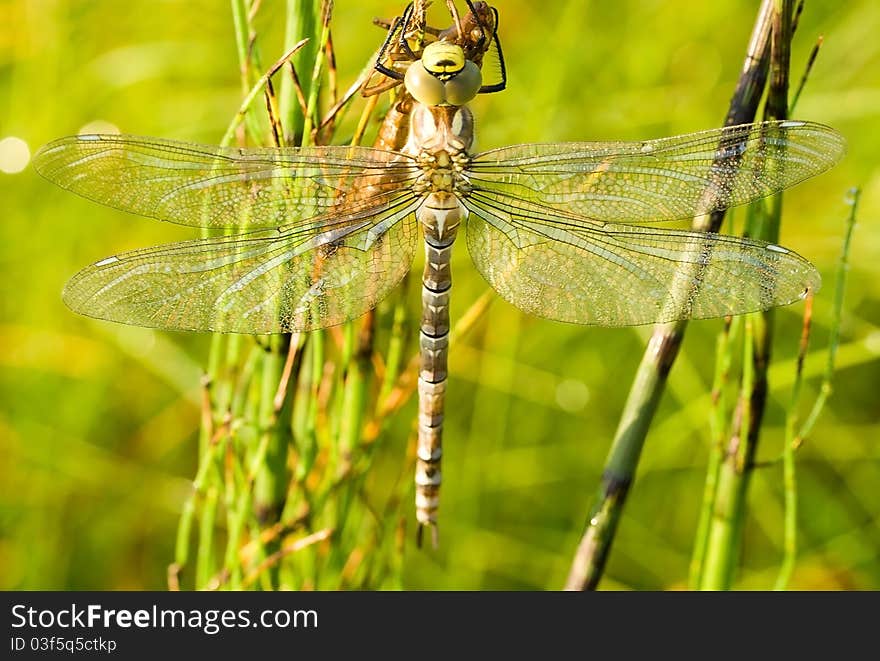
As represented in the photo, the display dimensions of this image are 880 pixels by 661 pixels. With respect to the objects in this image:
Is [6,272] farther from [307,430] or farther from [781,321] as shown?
[781,321]

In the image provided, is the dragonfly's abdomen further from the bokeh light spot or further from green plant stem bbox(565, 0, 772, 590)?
the bokeh light spot

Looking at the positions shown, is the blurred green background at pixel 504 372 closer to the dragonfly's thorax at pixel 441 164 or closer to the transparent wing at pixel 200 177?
the dragonfly's thorax at pixel 441 164

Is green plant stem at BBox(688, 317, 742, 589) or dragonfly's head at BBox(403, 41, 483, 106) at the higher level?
dragonfly's head at BBox(403, 41, 483, 106)

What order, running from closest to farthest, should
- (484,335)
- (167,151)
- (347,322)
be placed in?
(167,151) → (347,322) → (484,335)

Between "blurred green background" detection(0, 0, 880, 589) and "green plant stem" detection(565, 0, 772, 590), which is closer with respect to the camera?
"green plant stem" detection(565, 0, 772, 590)

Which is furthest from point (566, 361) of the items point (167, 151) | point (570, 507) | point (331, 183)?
point (167, 151)

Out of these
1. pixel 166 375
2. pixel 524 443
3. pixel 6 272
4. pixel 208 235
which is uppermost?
pixel 6 272

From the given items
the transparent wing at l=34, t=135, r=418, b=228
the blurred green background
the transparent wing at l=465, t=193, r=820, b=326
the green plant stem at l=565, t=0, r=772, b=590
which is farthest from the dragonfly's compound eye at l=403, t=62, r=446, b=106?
the blurred green background
